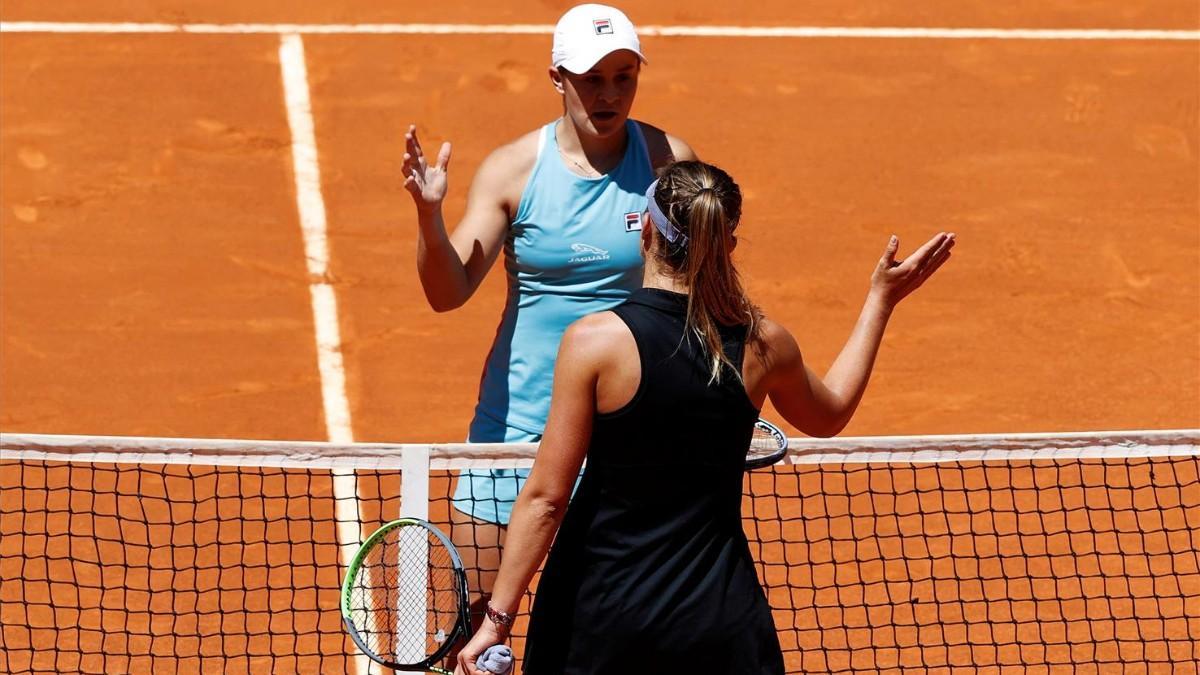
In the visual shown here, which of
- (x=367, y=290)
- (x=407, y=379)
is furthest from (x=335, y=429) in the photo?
(x=367, y=290)

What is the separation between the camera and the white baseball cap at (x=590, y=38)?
4.80 metres

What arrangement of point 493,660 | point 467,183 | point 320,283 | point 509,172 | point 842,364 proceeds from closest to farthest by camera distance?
point 493,660 → point 842,364 → point 509,172 → point 320,283 → point 467,183

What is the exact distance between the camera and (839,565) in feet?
23.9

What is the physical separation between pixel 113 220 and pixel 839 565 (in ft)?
17.1

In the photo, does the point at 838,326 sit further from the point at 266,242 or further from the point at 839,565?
the point at 266,242

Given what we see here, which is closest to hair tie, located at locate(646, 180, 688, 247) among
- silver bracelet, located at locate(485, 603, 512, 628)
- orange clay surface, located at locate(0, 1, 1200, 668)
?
silver bracelet, located at locate(485, 603, 512, 628)

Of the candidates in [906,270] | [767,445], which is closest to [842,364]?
[906,270]

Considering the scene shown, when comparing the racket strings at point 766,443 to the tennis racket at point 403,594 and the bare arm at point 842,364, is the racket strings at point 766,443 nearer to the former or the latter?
the bare arm at point 842,364

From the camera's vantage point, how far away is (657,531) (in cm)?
371

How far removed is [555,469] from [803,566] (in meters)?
3.68

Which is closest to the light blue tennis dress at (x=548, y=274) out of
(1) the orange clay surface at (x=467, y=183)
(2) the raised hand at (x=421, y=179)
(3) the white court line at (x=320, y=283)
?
(2) the raised hand at (x=421, y=179)

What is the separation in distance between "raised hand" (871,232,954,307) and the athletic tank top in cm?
85

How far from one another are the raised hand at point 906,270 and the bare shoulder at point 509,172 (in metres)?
1.17

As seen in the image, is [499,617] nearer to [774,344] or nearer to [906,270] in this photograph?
[774,344]
